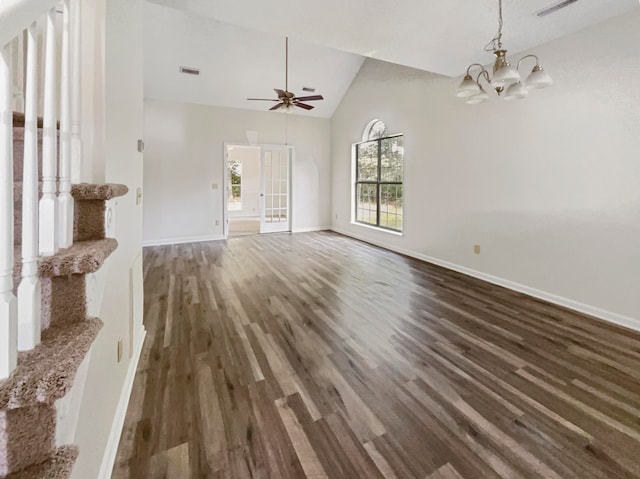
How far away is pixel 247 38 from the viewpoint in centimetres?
517

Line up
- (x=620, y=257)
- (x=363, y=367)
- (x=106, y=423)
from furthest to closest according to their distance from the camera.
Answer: (x=620, y=257)
(x=363, y=367)
(x=106, y=423)

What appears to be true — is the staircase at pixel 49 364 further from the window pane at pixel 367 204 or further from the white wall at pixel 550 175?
the window pane at pixel 367 204

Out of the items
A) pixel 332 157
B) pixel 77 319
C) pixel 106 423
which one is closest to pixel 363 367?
pixel 106 423

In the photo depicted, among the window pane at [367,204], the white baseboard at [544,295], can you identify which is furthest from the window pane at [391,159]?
the white baseboard at [544,295]

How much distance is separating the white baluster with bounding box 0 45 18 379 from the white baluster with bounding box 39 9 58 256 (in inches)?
8.4

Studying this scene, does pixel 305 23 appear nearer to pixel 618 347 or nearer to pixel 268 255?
pixel 268 255

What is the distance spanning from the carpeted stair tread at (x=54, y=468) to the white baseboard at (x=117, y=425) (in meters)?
0.71

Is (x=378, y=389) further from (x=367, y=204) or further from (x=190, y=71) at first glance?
(x=190, y=71)

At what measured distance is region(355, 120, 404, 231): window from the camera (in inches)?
231

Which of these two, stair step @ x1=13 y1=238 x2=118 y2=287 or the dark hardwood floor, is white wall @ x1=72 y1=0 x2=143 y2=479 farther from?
the dark hardwood floor

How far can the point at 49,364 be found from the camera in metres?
0.68

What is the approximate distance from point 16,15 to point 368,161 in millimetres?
6495

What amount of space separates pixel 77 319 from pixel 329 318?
2.27 m

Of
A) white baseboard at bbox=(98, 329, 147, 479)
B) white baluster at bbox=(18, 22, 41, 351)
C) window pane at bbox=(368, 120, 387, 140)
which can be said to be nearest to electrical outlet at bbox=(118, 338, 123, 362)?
white baseboard at bbox=(98, 329, 147, 479)
